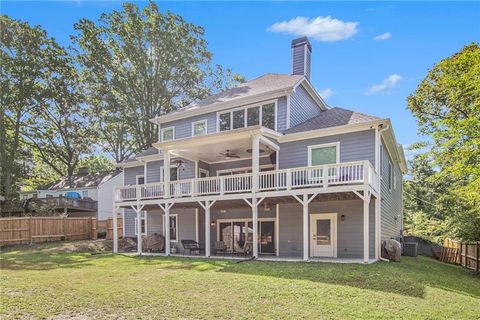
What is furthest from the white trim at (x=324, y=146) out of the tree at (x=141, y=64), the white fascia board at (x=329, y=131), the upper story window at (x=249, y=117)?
the tree at (x=141, y=64)

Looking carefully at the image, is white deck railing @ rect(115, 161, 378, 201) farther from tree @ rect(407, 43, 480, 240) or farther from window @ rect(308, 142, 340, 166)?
tree @ rect(407, 43, 480, 240)

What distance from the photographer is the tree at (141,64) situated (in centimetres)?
2883

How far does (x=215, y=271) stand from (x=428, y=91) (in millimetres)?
19180

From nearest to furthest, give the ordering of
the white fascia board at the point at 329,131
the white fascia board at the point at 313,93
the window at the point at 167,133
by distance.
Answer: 1. the white fascia board at the point at 329,131
2. the white fascia board at the point at 313,93
3. the window at the point at 167,133

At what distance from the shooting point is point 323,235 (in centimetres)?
1348

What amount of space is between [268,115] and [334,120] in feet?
9.71

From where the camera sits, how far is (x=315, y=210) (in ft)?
44.9

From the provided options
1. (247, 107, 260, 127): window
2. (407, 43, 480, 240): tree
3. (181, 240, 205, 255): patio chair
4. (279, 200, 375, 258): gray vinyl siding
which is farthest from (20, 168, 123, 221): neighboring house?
(407, 43, 480, 240): tree

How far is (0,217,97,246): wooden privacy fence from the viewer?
18047 millimetres

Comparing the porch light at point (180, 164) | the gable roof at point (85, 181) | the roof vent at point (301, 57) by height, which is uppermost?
the roof vent at point (301, 57)

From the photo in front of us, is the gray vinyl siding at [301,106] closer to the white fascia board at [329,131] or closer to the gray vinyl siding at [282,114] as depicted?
the gray vinyl siding at [282,114]

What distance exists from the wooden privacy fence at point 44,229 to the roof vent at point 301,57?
1622 centimetres

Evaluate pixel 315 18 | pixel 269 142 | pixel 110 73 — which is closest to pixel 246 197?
pixel 269 142

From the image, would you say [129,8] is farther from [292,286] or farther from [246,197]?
[292,286]
